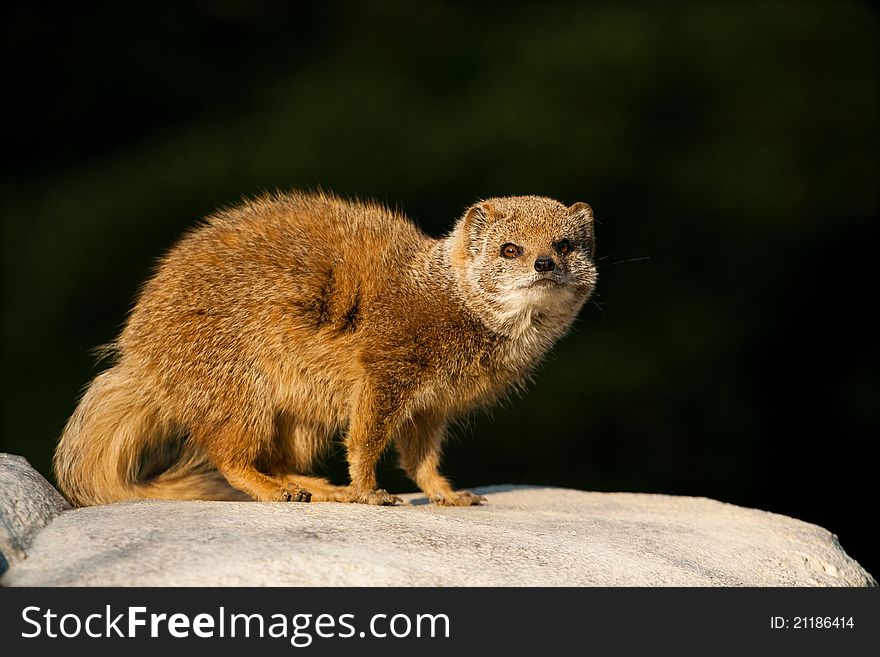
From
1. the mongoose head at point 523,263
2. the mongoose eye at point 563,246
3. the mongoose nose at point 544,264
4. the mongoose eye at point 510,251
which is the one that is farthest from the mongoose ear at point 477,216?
the mongoose nose at point 544,264

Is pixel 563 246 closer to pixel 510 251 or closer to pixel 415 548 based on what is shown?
pixel 510 251

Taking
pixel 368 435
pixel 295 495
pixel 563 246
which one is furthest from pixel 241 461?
pixel 563 246

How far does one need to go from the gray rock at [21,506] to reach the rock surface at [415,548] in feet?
0.12

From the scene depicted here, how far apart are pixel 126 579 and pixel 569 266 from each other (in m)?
3.02

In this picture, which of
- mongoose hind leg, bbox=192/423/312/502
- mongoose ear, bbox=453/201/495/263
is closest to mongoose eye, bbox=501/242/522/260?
mongoose ear, bbox=453/201/495/263

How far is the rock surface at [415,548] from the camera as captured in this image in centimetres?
386

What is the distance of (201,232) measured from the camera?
617cm

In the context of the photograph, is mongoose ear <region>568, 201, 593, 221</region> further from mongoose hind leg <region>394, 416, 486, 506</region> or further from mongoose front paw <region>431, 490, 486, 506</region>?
mongoose front paw <region>431, 490, 486, 506</region>

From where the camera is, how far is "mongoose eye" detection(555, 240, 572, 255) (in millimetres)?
5969

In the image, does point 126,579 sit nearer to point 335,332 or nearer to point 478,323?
point 335,332

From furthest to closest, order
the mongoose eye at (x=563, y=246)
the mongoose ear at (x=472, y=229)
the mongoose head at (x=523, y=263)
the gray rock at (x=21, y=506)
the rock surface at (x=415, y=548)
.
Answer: the mongoose ear at (x=472, y=229) → the mongoose eye at (x=563, y=246) → the mongoose head at (x=523, y=263) → the gray rock at (x=21, y=506) → the rock surface at (x=415, y=548)

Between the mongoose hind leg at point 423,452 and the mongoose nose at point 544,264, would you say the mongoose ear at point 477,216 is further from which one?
the mongoose hind leg at point 423,452

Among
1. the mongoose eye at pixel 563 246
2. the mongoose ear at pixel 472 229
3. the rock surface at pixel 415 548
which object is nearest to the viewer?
the rock surface at pixel 415 548

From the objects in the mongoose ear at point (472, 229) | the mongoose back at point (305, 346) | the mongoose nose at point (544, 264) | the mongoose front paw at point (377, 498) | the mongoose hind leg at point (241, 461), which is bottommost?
the mongoose front paw at point (377, 498)
